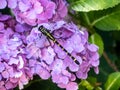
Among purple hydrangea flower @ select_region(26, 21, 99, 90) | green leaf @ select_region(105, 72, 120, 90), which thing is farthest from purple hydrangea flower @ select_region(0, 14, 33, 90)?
green leaf @ select_region(105, 72, 120, 90)

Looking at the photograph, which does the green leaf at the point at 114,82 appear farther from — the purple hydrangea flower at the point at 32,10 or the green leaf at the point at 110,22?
the purple hydrangea flower at the point at 32,10

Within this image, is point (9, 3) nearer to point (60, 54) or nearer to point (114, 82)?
point (60, 54)

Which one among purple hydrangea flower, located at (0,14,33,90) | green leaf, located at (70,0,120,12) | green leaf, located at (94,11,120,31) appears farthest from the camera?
green leaf, located at (94,11,120,31)

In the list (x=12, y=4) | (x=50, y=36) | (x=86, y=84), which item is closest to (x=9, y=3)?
(x=12, y=4)

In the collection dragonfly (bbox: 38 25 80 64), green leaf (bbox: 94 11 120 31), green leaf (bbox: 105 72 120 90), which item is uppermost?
dragonfly (bbox: 38 25 80 64)

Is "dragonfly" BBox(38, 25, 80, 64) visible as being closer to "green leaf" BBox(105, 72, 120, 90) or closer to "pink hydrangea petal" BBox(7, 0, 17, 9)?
"pink hydrangea petal" BBox(7, 0, 17, 9)

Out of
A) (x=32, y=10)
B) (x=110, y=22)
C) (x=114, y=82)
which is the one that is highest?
(x=32, y=10)
